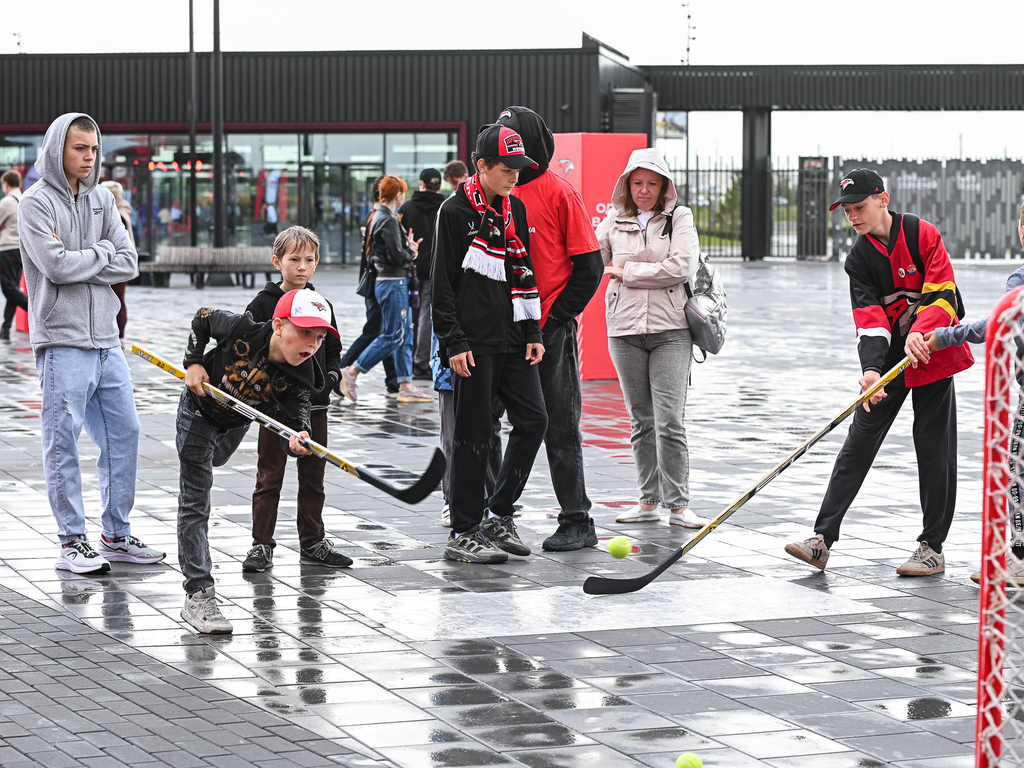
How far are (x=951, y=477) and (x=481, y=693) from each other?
2.76 m

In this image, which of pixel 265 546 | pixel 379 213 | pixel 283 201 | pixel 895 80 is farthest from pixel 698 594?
pixel 895 80

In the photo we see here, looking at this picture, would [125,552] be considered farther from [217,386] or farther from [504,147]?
[504,147]

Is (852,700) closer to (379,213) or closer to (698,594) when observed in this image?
(698,594)

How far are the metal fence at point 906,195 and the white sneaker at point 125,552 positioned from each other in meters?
32.4

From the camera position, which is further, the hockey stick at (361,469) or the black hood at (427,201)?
the black hood at (427,201)

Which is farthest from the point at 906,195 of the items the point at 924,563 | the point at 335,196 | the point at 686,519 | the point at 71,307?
the point at 71,307

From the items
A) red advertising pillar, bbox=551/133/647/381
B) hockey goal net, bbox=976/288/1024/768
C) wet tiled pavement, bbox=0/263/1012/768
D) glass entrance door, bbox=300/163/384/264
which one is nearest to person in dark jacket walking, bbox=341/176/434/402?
red advertising pillar, bbox=551/133/647/381

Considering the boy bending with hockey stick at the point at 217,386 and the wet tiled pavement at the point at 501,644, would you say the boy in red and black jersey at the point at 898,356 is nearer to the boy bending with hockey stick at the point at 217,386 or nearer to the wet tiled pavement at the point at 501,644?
the wet tiled pavement at the point at 501,644

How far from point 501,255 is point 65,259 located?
188cm

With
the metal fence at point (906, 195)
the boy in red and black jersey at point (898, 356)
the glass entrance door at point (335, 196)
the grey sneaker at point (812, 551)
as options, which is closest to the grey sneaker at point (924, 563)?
the boy in red and black jersey at point (898, 356)

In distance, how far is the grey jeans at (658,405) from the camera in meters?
7.69

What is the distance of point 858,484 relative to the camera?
6672 mm

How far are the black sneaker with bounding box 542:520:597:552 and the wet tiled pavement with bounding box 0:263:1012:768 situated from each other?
3.9 inches

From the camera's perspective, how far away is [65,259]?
6383mm
